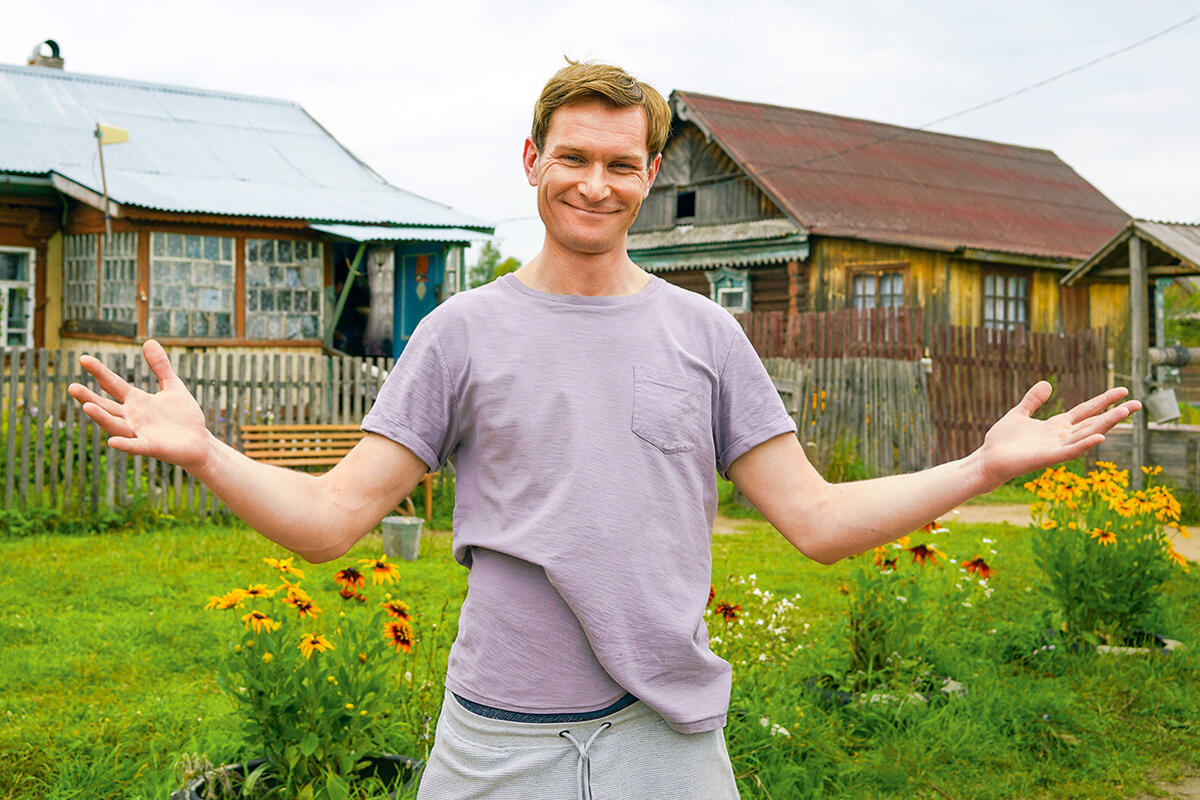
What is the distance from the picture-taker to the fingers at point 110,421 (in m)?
1.65

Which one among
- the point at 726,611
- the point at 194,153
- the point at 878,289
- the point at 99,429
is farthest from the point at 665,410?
the point at 878,289

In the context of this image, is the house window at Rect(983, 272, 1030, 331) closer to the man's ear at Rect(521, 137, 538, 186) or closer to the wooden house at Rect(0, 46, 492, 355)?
the wooden house at Rect(0, 46, 492, 355)

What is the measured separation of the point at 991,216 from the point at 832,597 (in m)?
17.1

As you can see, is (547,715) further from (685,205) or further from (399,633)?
(685,205)

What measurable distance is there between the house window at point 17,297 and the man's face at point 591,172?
1632cm

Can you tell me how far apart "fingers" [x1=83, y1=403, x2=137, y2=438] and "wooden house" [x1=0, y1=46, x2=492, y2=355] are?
529 inches

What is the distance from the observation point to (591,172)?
1942 mm

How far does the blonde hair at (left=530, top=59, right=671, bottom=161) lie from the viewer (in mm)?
1921

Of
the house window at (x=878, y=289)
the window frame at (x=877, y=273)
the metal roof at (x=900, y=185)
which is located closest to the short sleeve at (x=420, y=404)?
the metal roof at (x=900, y=185)

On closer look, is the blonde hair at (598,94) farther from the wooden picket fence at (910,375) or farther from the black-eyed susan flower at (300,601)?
the wooden picket fence at (910,375)

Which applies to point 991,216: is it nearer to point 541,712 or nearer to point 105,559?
point 105,559

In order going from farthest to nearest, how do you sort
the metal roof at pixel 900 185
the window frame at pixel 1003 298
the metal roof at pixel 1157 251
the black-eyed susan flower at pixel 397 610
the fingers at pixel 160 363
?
1. the window frame at pixel 1003 298
2. the metal roof at pixel 900 185
3. the metal roof at pixel 1157 251
4. the black-eyed susan flower at pixel 397 610
5. the fingers at pixel 160 363

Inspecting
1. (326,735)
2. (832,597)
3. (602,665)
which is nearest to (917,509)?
(602,665)

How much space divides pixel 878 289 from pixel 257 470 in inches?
743
